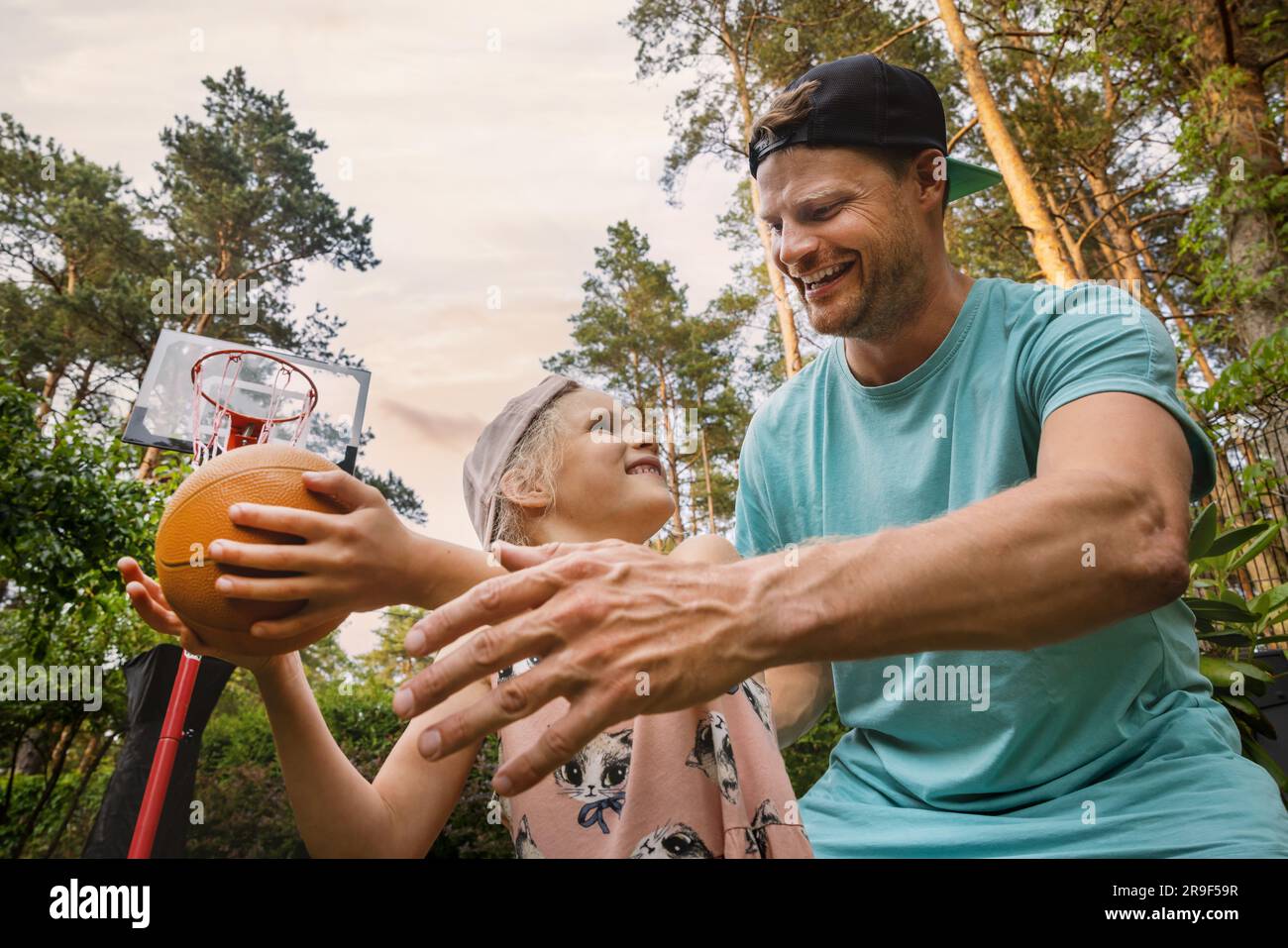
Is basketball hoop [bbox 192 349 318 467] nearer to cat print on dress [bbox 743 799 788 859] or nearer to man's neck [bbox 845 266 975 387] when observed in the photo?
man's neck [bbox 845 266 975 387]

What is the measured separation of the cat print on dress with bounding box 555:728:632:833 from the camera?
1.72 metres

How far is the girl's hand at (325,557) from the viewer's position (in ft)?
4.17

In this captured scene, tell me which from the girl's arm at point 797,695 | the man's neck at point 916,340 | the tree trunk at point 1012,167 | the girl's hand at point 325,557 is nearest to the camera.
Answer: the girl's hand at point 325,557

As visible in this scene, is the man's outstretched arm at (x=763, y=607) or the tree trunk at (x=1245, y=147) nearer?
the man's outstretched arm at (x=763, y=607)

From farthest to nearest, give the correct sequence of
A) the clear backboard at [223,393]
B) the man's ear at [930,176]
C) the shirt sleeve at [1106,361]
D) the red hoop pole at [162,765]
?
the clear backboard at [223,393], the red hoop pole at [162,765], the man's ear at [930,176], the shirt sleeve at [1106,361]

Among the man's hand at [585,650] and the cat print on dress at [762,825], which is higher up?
A: the man's hand at [585,650]

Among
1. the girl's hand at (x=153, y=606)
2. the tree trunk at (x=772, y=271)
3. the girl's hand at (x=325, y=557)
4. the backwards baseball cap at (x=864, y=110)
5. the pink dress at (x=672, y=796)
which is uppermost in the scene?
the tree trunk at (x=772, y=271)

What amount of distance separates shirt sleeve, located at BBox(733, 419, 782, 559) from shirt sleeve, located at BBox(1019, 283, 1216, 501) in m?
0.85

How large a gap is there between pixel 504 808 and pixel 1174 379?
1864 millimetres

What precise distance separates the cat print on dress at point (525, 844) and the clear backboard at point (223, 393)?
4.95 meters

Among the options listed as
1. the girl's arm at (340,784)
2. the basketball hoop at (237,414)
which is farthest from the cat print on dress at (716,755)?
the basketball hoop at (237,414)

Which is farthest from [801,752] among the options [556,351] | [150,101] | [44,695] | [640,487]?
[150,101]

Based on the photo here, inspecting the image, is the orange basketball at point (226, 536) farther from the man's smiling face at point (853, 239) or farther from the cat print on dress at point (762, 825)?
the man's smiling face at point (853, 239)
